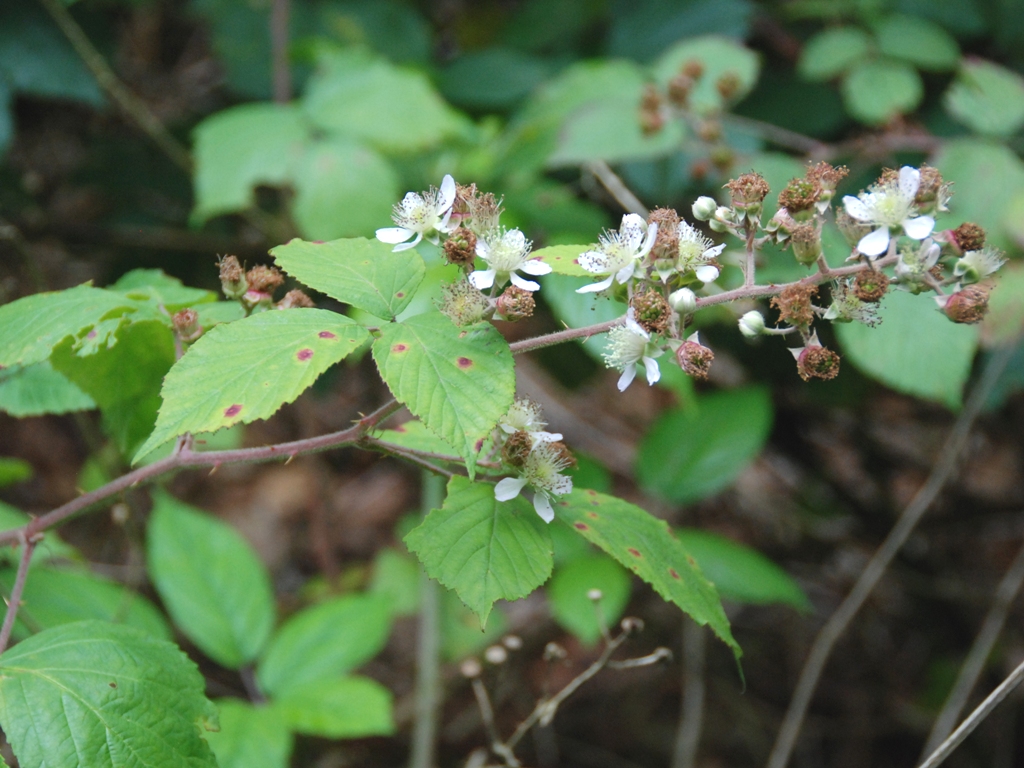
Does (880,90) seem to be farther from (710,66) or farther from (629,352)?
(629,352)

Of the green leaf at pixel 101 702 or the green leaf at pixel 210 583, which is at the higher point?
the green leaf at pixel 101 702

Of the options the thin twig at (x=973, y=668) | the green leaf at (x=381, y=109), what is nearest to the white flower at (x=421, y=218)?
the green leaf at (x=381, y=109)

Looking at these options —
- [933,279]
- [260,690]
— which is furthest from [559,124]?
[260,690]

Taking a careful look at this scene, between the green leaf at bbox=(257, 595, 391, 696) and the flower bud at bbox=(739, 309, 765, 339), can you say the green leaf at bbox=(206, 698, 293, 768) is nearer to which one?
the green leaf at bbox=(257, 595, 391, 696)

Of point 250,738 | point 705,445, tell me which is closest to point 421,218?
point 250,738

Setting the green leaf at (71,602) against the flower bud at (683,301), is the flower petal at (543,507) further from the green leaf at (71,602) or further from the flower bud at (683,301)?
the green leaf at (71,602)

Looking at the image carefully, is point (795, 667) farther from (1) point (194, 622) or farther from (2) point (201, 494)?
(2) point (201, 494)
